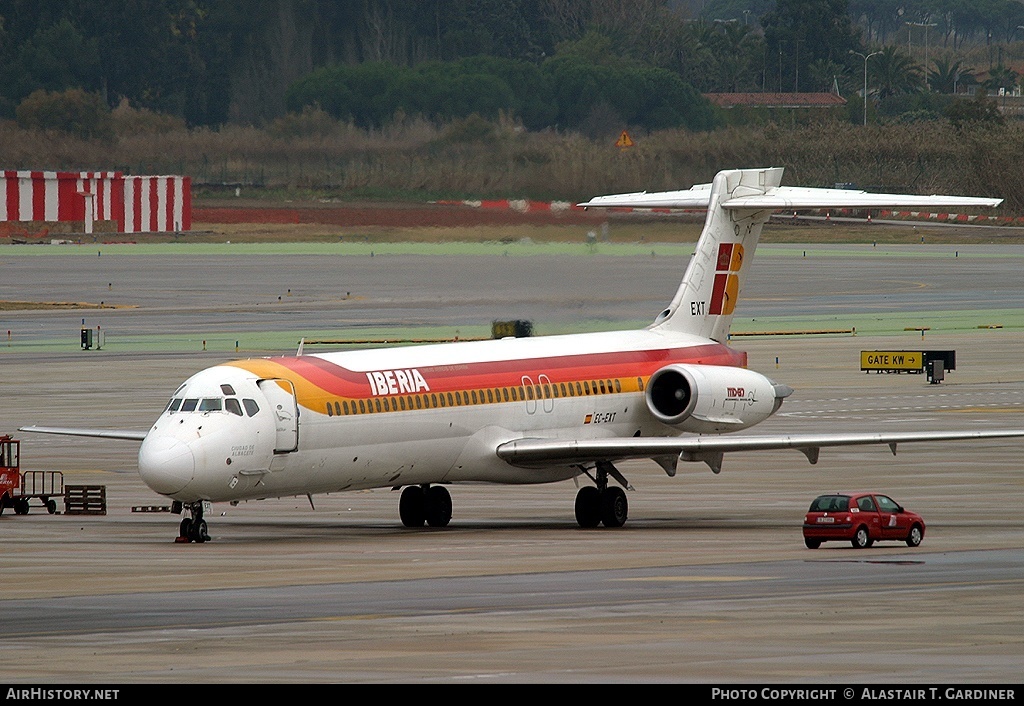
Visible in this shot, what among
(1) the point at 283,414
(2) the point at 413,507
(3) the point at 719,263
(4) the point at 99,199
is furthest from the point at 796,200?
(4) the point at 99,199

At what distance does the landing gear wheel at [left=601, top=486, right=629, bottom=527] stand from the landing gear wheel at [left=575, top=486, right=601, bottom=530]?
3.8 inches

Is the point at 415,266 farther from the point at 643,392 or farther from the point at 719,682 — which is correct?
the point at 719,682

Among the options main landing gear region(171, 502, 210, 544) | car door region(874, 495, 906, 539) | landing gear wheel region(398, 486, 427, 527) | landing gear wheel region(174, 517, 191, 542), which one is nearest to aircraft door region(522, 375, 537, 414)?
landing gear wheel region(398, 486, 427, 527)

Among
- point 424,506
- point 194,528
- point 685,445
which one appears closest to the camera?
point 194,528

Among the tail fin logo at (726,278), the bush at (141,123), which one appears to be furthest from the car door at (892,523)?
the bush at (141,123)

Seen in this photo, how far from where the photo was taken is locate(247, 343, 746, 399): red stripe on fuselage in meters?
34.3

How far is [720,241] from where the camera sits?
139 ft

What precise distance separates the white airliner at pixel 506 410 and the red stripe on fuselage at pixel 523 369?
38 millimetres

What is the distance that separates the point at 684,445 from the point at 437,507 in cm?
495

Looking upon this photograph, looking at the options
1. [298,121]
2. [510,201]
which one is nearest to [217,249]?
[298,121]

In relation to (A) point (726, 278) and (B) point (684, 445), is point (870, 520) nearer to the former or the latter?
(B) point (684, 445)

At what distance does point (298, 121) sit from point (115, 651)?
104m

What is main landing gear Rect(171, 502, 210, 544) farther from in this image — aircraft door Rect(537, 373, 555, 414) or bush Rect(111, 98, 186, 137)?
bush Rect(111, 98, 186, 137)

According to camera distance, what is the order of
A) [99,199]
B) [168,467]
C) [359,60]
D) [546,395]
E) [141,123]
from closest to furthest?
[168,467] < [546,395] < [141,123] < [359,60] < [99,199]
